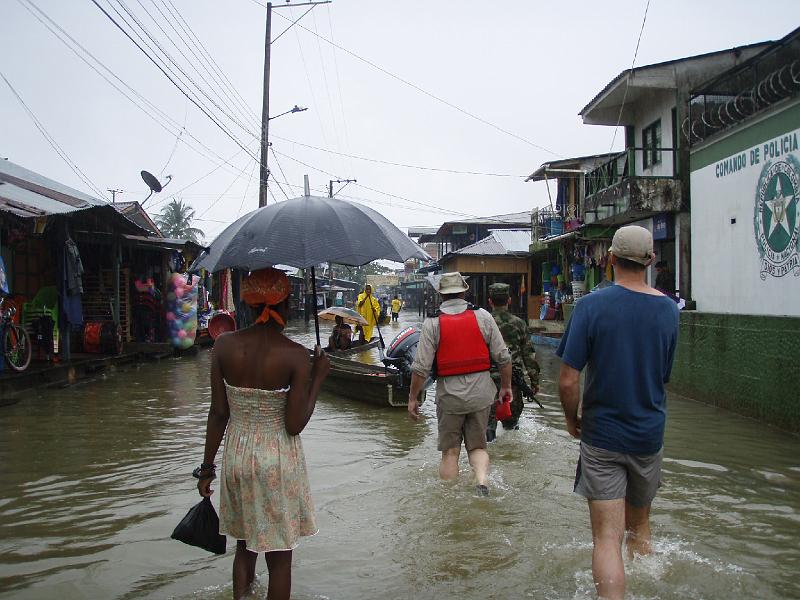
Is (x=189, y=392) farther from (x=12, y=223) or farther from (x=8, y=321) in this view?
(x=12, y=223)

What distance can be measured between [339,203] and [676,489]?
4.10m

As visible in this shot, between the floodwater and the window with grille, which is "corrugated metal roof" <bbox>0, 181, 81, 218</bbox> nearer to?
the floodwater

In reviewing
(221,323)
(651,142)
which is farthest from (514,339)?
(651,142)

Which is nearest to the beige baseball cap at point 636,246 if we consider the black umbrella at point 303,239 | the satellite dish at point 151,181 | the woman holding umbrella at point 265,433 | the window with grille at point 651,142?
the black umbrella at point 303,239

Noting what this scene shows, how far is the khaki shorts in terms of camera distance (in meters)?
5.55

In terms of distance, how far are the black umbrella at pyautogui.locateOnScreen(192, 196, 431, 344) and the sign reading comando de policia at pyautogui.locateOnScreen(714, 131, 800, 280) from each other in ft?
25.1

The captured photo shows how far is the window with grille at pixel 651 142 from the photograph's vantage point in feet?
62.0

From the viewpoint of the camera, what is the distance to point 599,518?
350cm

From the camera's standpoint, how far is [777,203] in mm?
10102

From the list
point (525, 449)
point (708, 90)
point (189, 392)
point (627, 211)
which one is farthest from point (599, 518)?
point (627, 211)

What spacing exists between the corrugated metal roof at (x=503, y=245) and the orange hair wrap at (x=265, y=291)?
28.9m

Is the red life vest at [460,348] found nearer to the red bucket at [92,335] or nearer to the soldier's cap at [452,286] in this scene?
the soldier's cap at [452,286]

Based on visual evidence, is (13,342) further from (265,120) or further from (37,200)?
(265,120)

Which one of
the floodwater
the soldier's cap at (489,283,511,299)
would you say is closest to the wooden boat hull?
the floodwater
